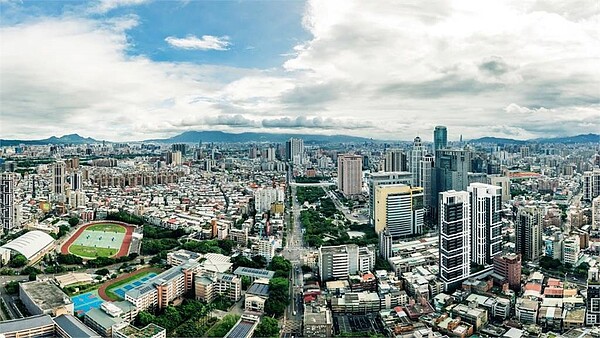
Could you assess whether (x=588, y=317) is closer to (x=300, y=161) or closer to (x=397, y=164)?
(x=397, y=164)

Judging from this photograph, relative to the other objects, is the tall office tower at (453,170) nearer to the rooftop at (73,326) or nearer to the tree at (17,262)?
the rooftop at (73,326)

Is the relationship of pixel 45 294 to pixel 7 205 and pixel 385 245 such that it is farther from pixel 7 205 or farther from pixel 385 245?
pixel 7 205

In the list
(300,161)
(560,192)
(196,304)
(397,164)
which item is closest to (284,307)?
(196,304)

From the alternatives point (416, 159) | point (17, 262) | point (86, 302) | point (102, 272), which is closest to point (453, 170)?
point (416, 159)

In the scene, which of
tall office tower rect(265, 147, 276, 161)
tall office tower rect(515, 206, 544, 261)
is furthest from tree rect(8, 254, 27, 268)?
tall office tower rect(265, 147, 276, 161)

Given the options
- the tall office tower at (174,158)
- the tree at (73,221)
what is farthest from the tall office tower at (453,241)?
the tall office tower at (174,158)

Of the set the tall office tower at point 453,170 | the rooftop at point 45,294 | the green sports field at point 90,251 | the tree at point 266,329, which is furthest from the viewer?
the tall office tower at point 453,170
